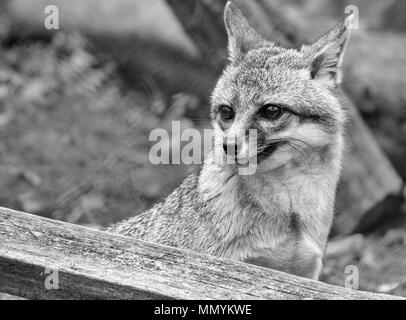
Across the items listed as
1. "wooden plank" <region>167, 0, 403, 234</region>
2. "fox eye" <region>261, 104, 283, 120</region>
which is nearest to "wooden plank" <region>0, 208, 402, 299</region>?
"fox eye" <region>261, 104, 283, 120</region>

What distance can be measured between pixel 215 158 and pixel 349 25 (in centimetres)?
128

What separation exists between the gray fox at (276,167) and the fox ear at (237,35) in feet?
0.72

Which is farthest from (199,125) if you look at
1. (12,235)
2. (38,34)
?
(12,235)

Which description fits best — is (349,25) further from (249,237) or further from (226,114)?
(249,237)

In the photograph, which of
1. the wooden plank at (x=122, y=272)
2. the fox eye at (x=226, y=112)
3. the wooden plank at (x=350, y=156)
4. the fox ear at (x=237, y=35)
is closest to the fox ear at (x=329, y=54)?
the fox ear at (x=237, y=35)

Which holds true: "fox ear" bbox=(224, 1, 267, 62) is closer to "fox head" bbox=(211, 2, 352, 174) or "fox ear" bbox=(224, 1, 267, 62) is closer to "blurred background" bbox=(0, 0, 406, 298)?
"fox head" bbox=(211, 2, 352, 174)

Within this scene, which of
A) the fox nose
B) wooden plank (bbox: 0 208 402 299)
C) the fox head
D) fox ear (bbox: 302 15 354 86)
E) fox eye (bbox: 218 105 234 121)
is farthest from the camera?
fox ear (bbox: 302 15 354 86)

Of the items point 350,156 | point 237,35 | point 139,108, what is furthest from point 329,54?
point 139,108

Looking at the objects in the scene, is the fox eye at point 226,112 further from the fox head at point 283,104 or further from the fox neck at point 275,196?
the fox neck at point 275,196

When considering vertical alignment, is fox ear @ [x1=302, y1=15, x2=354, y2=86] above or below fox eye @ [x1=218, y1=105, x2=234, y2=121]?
above

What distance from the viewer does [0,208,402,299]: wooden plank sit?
330cm

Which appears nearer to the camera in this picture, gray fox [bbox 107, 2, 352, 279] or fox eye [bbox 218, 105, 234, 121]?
gray fox [bbox 107, 2, 352, 279]

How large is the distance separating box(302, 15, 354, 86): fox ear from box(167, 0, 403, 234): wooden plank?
2934 millimetres

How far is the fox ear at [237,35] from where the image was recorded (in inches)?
207
